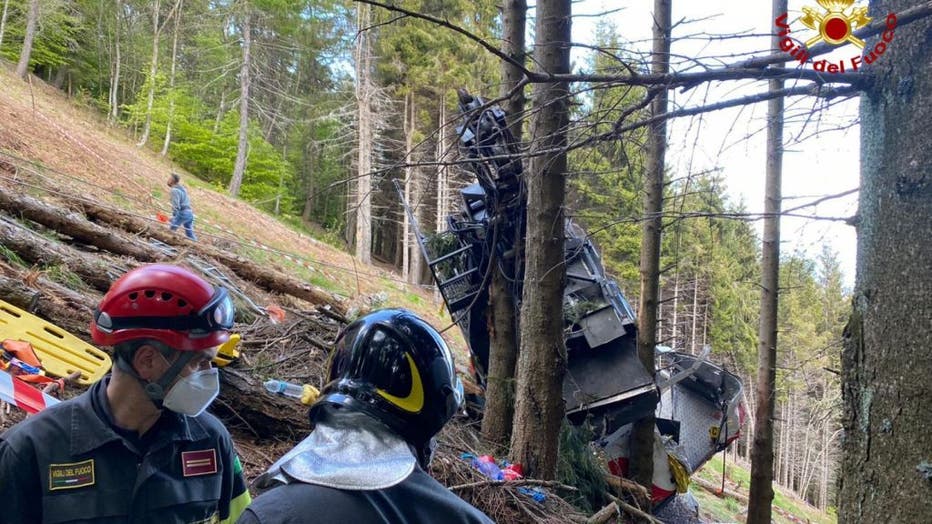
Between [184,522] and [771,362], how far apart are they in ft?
25.8

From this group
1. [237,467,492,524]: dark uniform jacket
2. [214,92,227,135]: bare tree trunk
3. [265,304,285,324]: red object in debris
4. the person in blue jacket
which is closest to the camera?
[237,467,492,524]: dark uniform jacket

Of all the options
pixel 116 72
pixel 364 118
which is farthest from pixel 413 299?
pixel 116 72

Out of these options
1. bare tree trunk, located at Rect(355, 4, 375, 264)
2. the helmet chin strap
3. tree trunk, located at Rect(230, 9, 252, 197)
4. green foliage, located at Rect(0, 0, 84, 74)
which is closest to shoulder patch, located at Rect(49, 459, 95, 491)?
the helmet chin strap

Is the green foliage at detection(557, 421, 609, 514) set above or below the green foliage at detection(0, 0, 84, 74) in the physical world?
below

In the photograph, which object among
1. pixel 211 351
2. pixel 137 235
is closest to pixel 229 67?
pixel 137 235

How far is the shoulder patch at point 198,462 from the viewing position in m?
2.18

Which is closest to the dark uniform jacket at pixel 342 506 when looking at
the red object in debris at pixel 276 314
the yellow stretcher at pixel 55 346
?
the yellow stretcher at pixel 55 346

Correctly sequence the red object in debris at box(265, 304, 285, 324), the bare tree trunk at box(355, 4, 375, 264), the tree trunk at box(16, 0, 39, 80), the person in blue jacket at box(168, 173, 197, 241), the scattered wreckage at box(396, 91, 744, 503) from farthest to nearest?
the tree trunk at box(16, 0, 39, 80), the bare tree trunk at box(355, 4, 375, 264), the person in blue jacket at box(168, 173, 197, 241), the red object in debris at box(265, 304, 285, 324), the scattered wreckage at box(396, 91, 744, 503)

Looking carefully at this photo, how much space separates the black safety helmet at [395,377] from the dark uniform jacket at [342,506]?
0.19m

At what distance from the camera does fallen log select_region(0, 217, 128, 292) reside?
244 inches

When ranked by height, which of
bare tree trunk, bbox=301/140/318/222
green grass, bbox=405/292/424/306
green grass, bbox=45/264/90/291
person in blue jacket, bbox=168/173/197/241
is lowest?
green grass, bbox=405/292/424/306

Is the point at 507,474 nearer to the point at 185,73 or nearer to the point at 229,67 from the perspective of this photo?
the point at 229,67

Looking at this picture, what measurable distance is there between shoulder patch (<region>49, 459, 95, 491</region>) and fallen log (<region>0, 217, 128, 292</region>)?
17.1ft

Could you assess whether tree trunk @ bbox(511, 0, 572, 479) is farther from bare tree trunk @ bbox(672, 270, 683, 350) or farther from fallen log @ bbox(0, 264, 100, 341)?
fallen log @ bbox(0, 264, 100, 341)
